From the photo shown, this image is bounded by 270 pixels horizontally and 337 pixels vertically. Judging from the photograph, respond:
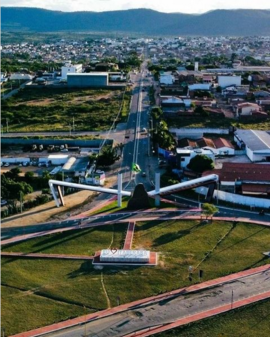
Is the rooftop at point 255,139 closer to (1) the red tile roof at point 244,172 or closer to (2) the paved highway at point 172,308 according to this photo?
(1) the red tile roof at point 244,172

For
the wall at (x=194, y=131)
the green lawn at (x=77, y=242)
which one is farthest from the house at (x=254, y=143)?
the green lawn at (x=77, y=242)

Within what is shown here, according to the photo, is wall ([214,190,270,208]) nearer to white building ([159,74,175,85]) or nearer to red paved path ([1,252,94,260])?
red paved path ([1,252,94,260])

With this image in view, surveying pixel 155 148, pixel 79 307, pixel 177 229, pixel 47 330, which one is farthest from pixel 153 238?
pixel 155 148

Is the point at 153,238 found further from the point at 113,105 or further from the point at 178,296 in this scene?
the point at 113,105

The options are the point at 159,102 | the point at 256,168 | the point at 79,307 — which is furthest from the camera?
the point at 159,102

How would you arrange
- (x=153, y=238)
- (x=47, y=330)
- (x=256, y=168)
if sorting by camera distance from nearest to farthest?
(x=47, y=330) → (x=153, y=238) → (x=256, y=168)

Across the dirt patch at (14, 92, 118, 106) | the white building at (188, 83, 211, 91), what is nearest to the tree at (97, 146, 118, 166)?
the dirt patch at (14, 92, 118, 106)
